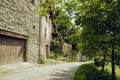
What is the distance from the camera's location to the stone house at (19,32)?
14.9 meters

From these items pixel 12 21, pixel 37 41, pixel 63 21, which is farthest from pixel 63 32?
pixel 63 21

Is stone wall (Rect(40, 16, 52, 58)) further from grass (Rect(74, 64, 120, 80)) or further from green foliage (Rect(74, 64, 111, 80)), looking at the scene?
green foliage (Rect(74, 64, 111, 80))

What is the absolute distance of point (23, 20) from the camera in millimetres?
18078

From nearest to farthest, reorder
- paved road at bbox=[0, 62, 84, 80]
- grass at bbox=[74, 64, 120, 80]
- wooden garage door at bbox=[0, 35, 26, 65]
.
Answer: paved road at bbox=[0, 62, 84, 80] → grass at bbox=[74, 64, 120, 80] → wooden garage door at bbox=[0, 35, 26, 65]

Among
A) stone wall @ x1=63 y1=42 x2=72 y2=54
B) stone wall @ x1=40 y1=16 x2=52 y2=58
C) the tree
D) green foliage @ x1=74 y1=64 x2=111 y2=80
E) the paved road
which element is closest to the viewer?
the tree

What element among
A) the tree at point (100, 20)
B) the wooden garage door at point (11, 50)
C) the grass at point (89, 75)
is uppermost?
the tree at point (100, 20)

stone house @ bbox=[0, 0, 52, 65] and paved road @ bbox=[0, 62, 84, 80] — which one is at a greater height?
stone house @ bbox=[0, 0, 52, 65]

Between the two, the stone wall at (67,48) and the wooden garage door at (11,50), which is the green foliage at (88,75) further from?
the stone wall at (67,48)

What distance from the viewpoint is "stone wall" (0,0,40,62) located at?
582 inches

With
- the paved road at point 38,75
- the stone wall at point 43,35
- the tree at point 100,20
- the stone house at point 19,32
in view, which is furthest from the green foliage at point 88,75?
the stone wall at point 43,35

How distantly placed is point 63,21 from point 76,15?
3.13 ft

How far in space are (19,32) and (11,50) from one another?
170cm

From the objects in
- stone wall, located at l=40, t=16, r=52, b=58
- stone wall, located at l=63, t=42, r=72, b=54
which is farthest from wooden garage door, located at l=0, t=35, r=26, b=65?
stone wall, located at l=63, t=42, r=72, b=54

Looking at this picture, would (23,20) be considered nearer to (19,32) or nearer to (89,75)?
(19,32)
